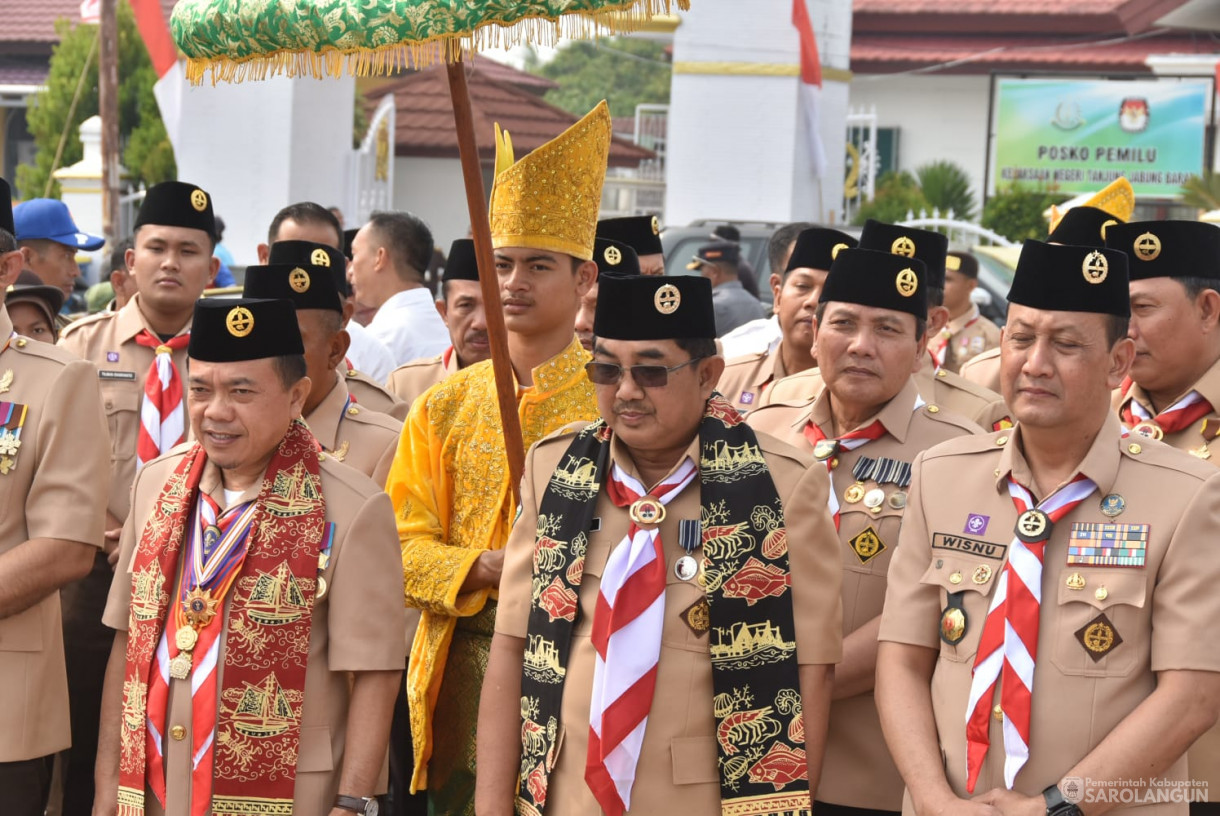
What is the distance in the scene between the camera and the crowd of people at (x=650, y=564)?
325cm

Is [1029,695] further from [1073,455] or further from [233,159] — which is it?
Answer: [233,159]

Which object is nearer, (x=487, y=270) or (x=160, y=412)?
(x=487, y=270)

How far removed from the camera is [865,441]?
4.18 meters

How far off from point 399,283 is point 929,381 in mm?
3037

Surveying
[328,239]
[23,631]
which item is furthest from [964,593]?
[328,239]

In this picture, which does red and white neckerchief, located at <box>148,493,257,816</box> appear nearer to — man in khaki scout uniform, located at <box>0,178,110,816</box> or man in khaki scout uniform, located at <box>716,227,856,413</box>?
man in khaki scout uniform, located at <box>0,178,110,816</box>

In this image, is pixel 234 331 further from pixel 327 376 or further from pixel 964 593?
pixel 964 593

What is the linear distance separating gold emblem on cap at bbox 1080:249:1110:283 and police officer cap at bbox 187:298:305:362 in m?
1.81

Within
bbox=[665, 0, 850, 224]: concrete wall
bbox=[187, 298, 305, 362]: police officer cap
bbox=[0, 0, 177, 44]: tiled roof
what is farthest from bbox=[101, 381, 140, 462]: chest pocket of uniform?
bbox=[0, 0, 177, 44]: tiled roof

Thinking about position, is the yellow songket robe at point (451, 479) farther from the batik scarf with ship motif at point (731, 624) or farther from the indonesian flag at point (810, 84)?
the indonesian flag at point (810, 84)

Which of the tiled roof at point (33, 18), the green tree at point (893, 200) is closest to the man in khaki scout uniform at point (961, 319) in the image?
the green tree at point (893, 200)

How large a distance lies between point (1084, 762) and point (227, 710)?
71.5 inches

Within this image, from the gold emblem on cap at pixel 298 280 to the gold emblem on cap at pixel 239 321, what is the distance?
3.09 ft

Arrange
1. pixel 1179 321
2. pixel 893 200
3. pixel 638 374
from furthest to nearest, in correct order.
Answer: pixel 893 200, pixel 1179 321, pixel 638 374
